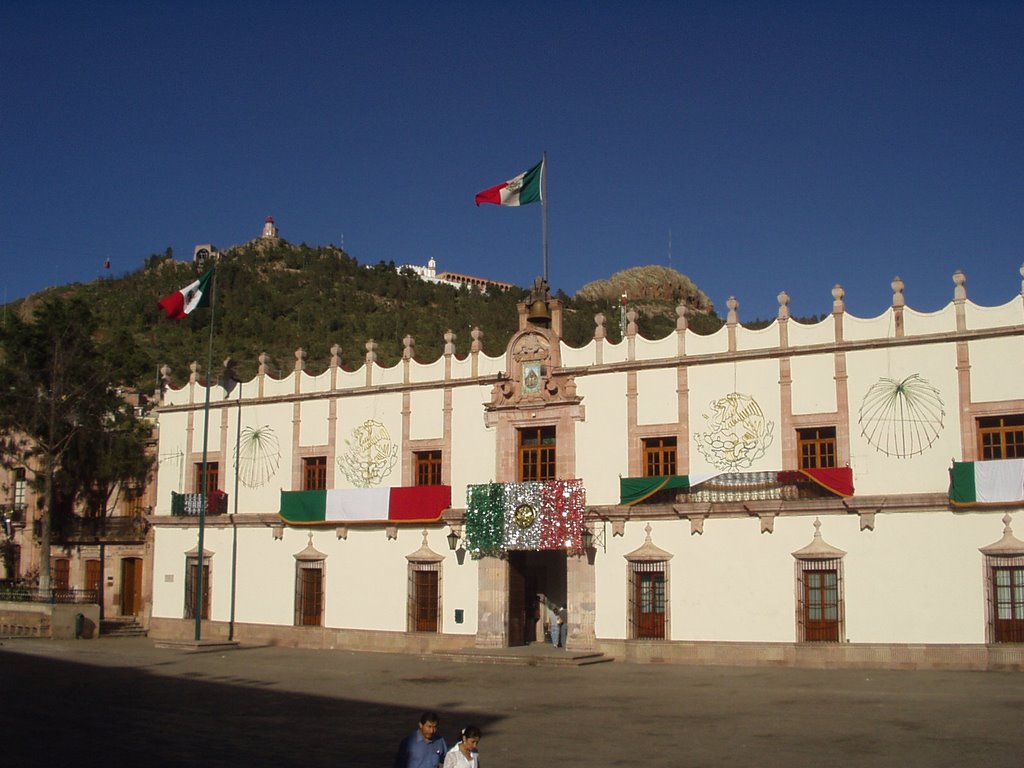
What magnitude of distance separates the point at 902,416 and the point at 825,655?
5821 millimetres

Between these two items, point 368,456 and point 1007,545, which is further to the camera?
point 368,456

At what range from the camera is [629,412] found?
29828 mm

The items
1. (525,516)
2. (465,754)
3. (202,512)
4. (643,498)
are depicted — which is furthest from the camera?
(202,512)

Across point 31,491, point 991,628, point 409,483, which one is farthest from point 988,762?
point 31,491

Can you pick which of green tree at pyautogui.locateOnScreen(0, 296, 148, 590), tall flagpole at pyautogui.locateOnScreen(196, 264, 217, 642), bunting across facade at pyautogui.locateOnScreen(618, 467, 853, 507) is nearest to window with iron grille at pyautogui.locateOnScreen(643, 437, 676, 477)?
bunting across facade at pyautogui.locateOnScreen(618, 467, 853, 507)

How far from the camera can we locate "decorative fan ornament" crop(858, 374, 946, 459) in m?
26.0

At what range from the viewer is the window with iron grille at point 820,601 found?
2658 centimetres

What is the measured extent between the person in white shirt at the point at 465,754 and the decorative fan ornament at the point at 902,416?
18.5 m

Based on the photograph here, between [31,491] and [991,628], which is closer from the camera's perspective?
[991,628]

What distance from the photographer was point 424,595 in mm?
32750

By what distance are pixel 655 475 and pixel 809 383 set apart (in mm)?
4661

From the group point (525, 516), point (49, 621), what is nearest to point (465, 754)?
point (525, 516)

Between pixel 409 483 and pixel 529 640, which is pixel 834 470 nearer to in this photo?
pixel 529 640

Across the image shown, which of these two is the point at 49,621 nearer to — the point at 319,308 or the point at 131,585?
the point at 131,585
